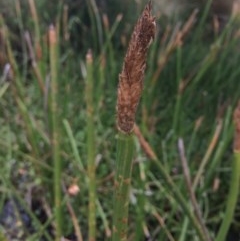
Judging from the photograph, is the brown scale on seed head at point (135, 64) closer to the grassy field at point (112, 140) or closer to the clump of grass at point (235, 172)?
the clump of grass at point (235, 172)

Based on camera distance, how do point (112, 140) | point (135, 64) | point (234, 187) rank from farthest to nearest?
1. point (112, 140)
2. point (234, 187)
3. point (135, 64)

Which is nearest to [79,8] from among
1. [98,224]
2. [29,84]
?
[29,84]

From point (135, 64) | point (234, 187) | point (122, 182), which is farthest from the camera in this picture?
point (234, 187)

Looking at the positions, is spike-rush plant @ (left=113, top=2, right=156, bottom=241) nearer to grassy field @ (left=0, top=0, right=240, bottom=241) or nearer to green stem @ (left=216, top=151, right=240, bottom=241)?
green stem @ (left=216, top=151, right=240, bottom=241)

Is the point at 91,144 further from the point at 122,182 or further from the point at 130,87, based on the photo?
the point at 130,87

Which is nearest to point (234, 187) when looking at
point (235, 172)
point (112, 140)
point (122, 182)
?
point (235, 172)

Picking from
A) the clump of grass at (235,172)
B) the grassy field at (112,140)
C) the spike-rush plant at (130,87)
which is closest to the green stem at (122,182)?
the spike-rush plant at (130,87)

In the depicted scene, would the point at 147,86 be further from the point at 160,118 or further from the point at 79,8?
the point at 79,8

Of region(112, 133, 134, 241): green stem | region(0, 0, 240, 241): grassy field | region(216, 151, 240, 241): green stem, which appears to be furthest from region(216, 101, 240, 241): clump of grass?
region(0, 0, 240, 241): grassy field

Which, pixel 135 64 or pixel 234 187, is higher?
pixel 135 64
